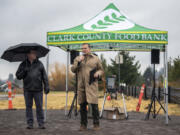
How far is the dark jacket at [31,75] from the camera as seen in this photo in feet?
24.7

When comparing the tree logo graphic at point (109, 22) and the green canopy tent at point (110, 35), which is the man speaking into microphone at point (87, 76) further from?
the tree logo graphic at point (109, 22)

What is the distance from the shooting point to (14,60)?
27.9 ft

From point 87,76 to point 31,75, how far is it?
4.58ft

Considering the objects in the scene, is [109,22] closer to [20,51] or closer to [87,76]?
[87,76]

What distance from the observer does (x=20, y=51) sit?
7.99m

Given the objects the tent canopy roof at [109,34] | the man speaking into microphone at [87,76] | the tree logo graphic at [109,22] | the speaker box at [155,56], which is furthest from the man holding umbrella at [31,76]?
the speaker box at [155,56]

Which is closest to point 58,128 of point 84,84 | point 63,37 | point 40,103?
point 40,103

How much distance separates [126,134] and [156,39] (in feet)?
11.6

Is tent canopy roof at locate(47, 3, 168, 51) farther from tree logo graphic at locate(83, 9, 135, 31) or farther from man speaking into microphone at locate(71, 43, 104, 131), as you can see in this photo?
man speaking into microphone at locate(71, 43, 104, 131)

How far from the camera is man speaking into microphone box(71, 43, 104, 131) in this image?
745 centimetres

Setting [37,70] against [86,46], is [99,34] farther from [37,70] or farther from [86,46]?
[37,70]

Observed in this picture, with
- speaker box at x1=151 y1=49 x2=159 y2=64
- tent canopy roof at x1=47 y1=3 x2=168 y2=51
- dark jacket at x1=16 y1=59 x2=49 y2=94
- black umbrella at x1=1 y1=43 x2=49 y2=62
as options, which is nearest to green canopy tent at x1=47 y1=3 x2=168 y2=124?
tent canopy roof at x1=47 y1=3 x2=168 y2=51

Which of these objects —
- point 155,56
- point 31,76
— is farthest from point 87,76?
point 155,56

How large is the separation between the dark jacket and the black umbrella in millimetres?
376
